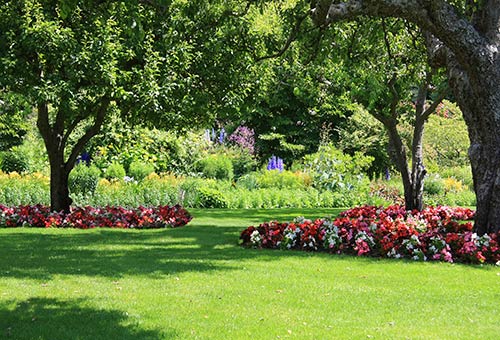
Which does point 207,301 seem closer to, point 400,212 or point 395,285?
point 395,285

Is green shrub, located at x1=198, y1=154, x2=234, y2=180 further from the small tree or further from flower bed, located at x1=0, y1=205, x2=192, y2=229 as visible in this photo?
the small tree

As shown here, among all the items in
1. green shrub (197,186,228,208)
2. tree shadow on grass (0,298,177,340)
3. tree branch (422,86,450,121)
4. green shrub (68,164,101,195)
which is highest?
tree branch (422,86,450,121)

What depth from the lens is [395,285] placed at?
256 inches

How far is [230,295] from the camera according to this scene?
19.5ft

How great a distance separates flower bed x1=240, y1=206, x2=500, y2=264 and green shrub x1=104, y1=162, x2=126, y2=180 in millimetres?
8695

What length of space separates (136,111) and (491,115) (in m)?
5.28

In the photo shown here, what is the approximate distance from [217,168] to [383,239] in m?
11.9

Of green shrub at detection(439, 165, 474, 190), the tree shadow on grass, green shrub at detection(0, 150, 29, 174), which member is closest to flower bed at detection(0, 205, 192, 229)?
the tree shadow on grass

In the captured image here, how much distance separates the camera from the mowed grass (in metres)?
4.78

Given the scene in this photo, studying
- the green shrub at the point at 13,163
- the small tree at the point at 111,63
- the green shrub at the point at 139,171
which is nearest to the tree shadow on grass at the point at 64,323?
the small tree at the point at 111,63

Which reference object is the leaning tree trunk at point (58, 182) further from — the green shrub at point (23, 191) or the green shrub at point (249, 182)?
the green shrub at point (249, 182)

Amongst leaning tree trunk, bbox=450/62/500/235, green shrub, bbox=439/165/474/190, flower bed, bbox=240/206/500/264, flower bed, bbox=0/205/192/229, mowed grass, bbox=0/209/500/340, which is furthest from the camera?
green shrub, bbox=439/165/474/190

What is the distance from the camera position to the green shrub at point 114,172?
692 inches

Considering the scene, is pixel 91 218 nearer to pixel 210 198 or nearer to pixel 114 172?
pixel 210 198
